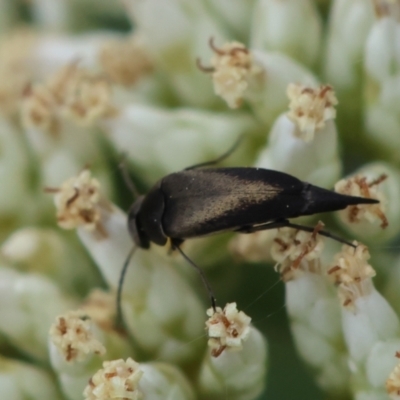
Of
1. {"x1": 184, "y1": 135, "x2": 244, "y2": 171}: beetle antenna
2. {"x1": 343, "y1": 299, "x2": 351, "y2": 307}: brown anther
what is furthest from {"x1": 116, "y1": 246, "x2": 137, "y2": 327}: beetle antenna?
{"x1": 343, "y1": 299, "x2": 351, "y2": 307}: brown anther

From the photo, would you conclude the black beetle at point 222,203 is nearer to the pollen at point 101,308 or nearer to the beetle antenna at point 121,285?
the beetle antenna at point 121,285

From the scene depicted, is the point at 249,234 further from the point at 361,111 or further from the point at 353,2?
the point at 353,2

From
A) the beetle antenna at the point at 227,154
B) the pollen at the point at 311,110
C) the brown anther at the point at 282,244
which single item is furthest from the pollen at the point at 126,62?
the brown anther at the point at 282,244

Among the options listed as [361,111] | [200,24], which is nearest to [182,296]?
[361,111]

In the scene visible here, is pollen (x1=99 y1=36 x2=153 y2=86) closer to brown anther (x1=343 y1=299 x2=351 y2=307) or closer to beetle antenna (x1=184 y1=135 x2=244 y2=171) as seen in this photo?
beetle antenna (x1=184 y1=135 x2=244 y2=171)

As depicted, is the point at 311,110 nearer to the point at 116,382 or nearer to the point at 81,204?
the point at 81,204

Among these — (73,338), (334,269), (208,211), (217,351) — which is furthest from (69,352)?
(334,269)
